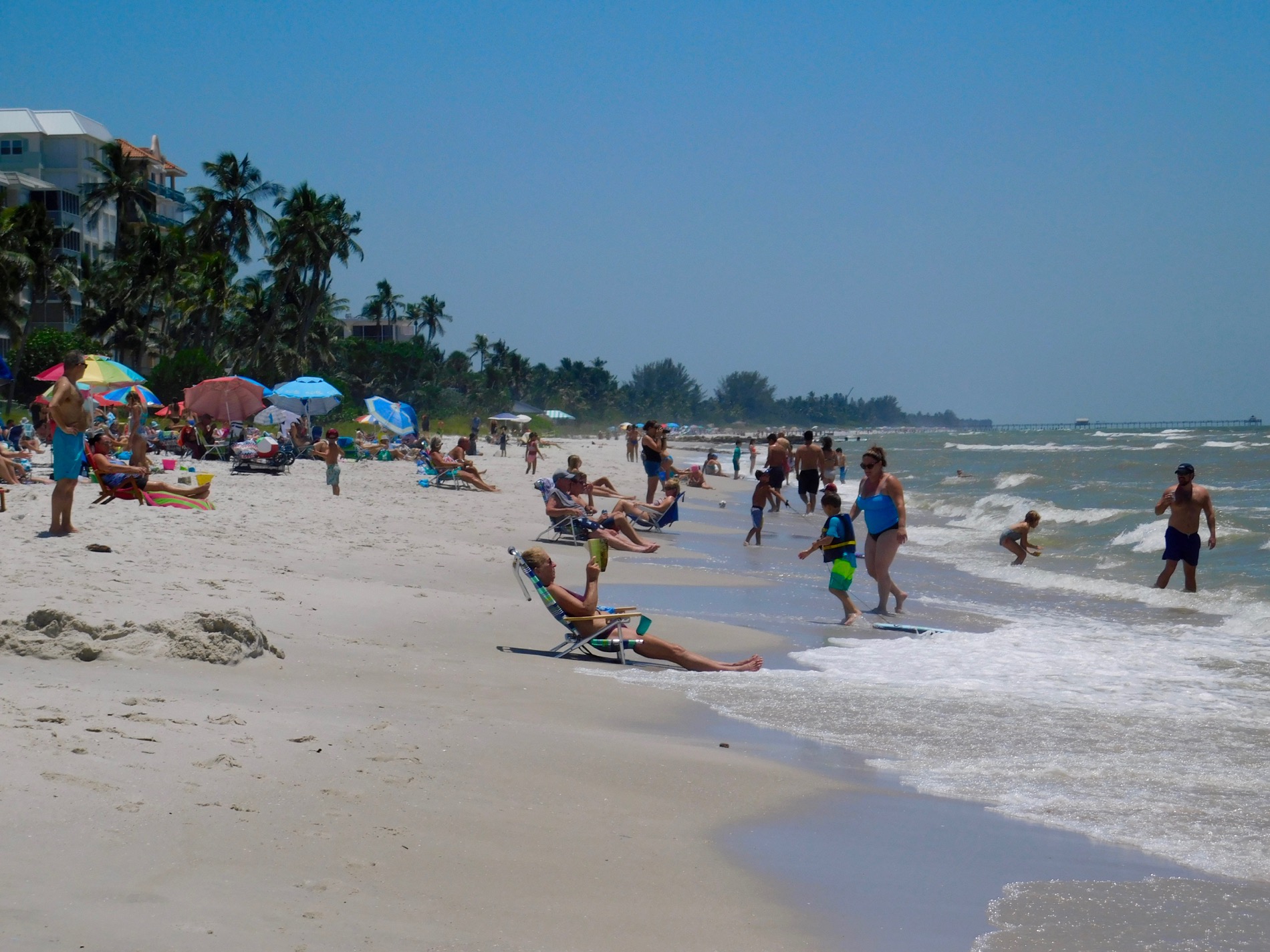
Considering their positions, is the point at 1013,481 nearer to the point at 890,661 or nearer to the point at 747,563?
the point at 747,563

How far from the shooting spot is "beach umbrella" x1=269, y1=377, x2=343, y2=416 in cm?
2586

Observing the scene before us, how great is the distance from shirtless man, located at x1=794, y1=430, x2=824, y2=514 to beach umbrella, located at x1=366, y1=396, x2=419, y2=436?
39.2 ft

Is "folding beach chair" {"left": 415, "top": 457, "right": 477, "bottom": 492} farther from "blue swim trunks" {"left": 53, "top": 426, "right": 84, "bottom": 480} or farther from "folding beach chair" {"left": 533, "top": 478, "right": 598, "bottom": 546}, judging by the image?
"blue swim trunks" {"left": 53, "top": 426, "right": 84, "bottom": 480}

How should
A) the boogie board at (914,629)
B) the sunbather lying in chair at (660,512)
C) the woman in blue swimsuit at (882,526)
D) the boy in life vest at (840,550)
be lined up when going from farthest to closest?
the sunbather lying in chair at (660,512) < the woman in blue swimsuit at (882,526) < the boy in life vest at (840,550) < the boogie board at (914,629)

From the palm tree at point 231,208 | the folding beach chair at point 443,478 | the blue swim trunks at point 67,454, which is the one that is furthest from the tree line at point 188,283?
the blue swim trunks at point 67,454

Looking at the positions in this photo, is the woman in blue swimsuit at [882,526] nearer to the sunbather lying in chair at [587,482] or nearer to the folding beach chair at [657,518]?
the sunbather lying in chair at [587,482]

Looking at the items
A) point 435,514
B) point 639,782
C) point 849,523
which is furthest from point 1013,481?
point 639,782

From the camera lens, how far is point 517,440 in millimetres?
53250

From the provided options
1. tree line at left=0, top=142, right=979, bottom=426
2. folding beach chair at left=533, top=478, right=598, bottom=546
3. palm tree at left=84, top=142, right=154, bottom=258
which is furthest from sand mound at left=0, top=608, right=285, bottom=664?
palm tree at left=84, top=142, right=154, bottom=258

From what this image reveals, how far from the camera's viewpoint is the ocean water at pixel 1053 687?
14.4ft

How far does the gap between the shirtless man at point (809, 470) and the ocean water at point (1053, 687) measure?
358cm

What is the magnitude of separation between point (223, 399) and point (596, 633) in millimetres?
21218

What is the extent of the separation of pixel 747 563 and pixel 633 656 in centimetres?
600

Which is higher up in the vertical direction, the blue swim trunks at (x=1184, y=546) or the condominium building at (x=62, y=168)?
the condominium building at (x=62, y=168)
